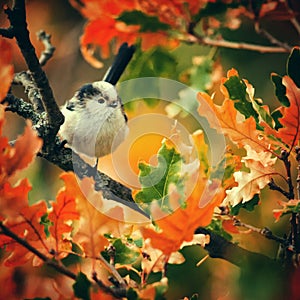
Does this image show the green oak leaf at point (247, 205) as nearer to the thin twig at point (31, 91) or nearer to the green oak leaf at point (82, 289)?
the green oak leaf at point (82, 289)

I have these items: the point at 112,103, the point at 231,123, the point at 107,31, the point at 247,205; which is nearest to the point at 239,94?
the point at 231,123

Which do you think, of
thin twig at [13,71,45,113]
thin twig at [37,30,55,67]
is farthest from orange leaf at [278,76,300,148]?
thin twig at [37,30,55,67]

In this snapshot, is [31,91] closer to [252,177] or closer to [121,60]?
[121,60]

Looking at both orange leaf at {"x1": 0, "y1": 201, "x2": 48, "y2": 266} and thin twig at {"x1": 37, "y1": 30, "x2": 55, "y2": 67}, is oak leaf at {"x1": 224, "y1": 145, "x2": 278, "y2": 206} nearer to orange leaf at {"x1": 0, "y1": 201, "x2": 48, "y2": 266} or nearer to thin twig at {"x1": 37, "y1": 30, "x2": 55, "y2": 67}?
orange leaf at {"x1": 0, "y1": 201, "x2": 48, "y2": 266}

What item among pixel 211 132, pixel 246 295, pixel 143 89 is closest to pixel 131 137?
pixel 143 89

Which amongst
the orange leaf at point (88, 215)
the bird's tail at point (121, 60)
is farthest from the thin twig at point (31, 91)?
the orange leaf at point (88, 215)

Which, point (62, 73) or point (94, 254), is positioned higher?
point (62, 73)

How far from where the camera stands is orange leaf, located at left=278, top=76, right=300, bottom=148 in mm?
749

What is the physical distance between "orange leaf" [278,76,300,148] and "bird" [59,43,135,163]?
820mm

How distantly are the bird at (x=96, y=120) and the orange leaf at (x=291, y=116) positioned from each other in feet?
2.69

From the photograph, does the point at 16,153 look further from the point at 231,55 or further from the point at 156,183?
the point at 231,55

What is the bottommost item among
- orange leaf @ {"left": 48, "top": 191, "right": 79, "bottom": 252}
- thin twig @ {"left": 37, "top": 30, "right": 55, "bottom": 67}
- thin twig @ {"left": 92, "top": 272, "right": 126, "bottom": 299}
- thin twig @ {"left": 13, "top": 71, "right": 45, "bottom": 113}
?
thin twig @ {"left": 92, "top": 272, "right": 126, "bottom": 299}

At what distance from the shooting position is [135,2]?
1.18 metres

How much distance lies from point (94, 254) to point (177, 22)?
66cm
